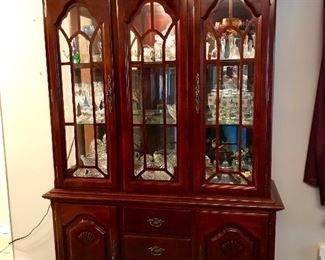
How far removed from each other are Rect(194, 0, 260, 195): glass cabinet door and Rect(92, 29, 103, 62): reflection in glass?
1.74ft

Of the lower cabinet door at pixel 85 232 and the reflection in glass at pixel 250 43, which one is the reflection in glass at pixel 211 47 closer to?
the reflection in glass at pixel 250 43

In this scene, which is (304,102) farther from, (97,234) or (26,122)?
(26,122)

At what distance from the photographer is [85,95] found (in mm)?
1813

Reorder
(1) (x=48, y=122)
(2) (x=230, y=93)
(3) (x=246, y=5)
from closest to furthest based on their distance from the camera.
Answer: (3) (x=246, y=5) < (2) (x=230, y=93) < (1) (x=48, y=122)

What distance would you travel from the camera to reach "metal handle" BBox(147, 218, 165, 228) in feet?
5.84

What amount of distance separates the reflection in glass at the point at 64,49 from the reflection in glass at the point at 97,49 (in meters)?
0.15

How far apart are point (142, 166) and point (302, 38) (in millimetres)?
1151

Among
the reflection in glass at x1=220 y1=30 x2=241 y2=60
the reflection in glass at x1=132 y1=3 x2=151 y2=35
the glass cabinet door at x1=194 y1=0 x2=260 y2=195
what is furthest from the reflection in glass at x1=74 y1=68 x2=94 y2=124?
the reflection in glass at x1=220 y1=30 x2=241 y2=60

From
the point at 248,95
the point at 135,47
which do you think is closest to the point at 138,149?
the point at 135,47

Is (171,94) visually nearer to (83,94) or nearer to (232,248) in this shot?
(83,94)

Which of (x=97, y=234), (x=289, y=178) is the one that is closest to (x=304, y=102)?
(x=289, y=178)

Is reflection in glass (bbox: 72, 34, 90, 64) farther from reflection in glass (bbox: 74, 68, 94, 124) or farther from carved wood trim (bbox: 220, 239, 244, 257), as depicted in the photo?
carved wood trim (bbox: 220, 239, 244, 257)

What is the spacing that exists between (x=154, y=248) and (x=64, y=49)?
117 centimetres

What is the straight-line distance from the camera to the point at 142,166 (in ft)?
5.88
